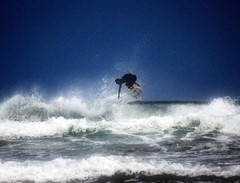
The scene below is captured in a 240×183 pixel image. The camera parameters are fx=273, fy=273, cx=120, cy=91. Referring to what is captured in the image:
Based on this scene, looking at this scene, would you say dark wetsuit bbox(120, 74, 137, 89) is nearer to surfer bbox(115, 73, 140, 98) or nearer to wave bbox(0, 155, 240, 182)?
surfer bbox(115, 73, 140, 98)

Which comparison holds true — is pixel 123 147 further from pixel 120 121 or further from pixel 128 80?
pixel 120 121

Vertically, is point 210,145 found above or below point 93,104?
below

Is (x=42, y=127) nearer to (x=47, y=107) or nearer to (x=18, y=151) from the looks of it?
(x=18, y=151)

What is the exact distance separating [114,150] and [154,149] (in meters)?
1.53

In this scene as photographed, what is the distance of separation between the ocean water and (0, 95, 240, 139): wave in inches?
2.1

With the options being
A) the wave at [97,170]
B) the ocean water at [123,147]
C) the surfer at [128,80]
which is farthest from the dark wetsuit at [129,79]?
the wave at [97,170]

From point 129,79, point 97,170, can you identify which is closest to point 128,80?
point 129,79

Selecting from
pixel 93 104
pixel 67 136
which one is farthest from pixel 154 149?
pixel 93 104

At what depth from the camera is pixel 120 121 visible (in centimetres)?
1981

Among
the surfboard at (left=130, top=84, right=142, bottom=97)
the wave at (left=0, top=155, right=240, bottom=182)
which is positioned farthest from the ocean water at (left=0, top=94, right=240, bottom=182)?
the surfboard at (left=130, top=84, right=142, bottom=97)

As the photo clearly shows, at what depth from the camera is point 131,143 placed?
12047mm

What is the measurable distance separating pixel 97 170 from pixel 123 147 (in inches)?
158

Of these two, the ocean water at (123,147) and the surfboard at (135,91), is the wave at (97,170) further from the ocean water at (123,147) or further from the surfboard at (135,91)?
the surfboard at (135,91)

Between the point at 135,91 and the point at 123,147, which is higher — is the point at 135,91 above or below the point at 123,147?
above
